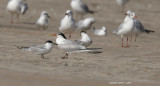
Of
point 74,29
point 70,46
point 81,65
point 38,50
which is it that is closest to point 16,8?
point 74,29

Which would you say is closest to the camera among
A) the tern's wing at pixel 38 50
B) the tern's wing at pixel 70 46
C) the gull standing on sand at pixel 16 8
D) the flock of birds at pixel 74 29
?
the tern's wing at pixel 38 50

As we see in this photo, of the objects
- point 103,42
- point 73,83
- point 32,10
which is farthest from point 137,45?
point 32,10

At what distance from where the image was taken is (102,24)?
80.2ft

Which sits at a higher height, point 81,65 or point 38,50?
point 38,50

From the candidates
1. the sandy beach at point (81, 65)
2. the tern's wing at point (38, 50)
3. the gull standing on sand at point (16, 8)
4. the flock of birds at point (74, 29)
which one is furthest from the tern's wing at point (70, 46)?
the gull standing on sand at point (16, 8)

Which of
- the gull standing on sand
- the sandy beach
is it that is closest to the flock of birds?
the gull standing on sand

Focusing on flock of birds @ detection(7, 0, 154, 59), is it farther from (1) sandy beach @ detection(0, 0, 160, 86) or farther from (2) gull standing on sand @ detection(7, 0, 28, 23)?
(1) sandy beach @ detection(0, 0, 160, 86)

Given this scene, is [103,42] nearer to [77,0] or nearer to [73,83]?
[73,83]

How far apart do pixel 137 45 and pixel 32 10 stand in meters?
12.2

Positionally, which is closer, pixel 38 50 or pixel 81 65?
pixel 81 65

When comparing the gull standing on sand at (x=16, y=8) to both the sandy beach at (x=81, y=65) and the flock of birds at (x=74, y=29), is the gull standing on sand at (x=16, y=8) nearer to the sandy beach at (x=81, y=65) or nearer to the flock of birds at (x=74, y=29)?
the flock of birds at (x=74, y=29)

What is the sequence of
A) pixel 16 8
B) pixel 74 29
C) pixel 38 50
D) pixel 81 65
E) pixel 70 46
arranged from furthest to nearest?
1. pixel 16 8
2. pixel 74 29
3. pixel 70 46
4. pixel 38 50
5. pixel 81 65

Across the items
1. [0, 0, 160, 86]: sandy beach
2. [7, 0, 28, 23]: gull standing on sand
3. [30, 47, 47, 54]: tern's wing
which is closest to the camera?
[0, 0, 160, 86]: sandy beach

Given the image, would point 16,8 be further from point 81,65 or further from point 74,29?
point 81,65
